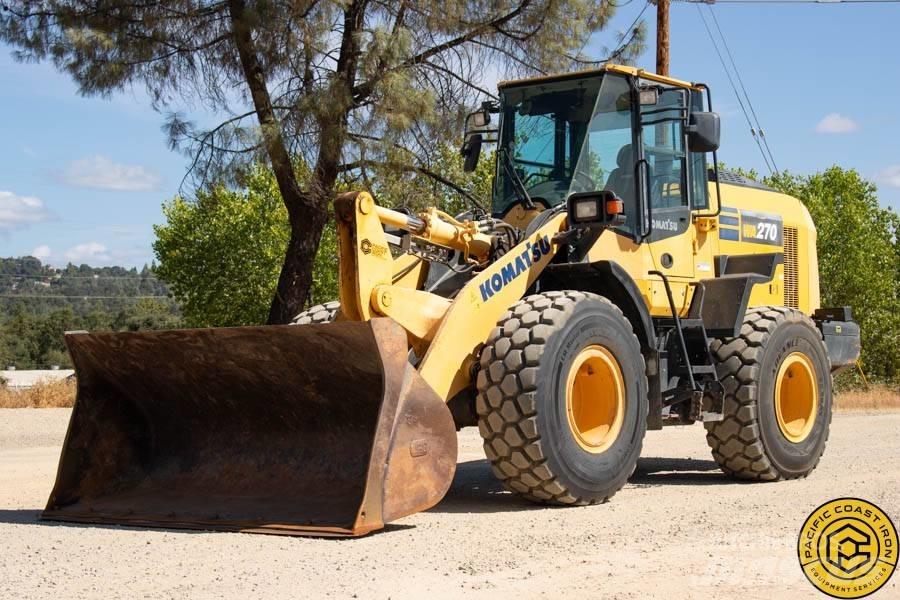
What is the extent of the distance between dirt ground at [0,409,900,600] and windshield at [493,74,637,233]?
2195mm

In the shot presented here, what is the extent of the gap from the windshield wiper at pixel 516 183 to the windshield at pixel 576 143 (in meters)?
0.04

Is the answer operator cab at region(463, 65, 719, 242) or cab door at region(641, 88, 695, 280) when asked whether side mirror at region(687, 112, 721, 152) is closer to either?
operator cab at region(463, 65, 719, 242)

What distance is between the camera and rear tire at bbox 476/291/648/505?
257 inches

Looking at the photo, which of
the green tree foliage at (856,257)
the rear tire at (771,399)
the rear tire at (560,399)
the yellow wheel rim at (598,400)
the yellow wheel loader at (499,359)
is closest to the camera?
the yellow wheel loader at (499,359)

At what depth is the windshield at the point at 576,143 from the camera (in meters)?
8.00

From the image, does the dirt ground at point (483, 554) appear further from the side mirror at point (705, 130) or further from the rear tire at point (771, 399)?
the side mirror at point (705, 130)

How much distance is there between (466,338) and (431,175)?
832 cm

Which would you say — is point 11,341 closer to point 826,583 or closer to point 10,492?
Answer: point 10,492

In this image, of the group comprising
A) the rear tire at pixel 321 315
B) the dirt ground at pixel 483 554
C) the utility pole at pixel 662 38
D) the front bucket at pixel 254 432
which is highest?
the utility pole at pixel 662 38

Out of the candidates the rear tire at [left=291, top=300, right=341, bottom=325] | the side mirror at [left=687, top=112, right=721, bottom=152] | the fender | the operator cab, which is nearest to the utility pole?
the operator cab

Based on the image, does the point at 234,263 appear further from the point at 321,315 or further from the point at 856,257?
the point at 321,315

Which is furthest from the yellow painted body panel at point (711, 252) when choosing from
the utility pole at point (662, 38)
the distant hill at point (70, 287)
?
the distant hill at point (70, 287)

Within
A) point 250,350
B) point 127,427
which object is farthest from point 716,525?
point 127,427

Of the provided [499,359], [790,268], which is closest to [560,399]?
[499,359]
